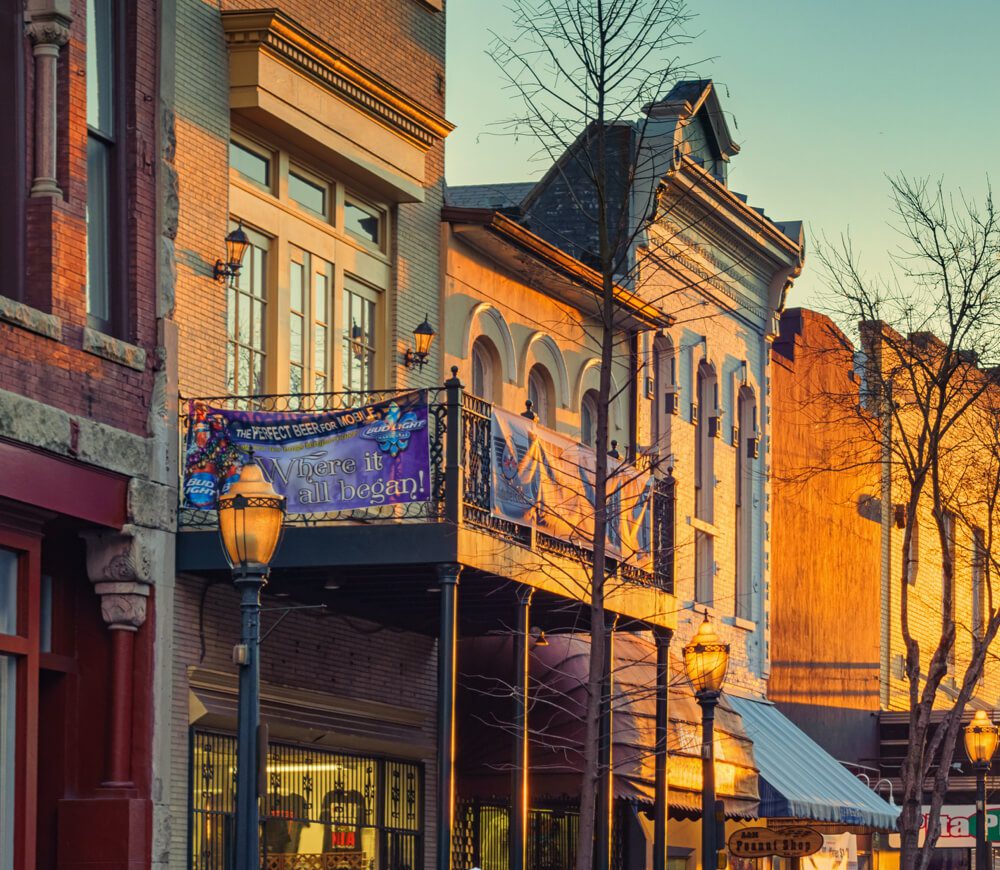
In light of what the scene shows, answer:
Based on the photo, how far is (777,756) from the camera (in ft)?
95.8

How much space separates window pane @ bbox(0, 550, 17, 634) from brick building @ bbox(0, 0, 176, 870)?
0.05ft

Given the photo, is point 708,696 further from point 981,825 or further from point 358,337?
point 981,825

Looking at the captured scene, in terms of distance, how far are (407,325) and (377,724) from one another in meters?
4.08

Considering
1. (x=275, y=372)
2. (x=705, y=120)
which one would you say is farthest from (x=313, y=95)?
(x=705, y=120)

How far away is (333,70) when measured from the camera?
781 inches

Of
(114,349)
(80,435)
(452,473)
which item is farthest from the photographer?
(452,473)

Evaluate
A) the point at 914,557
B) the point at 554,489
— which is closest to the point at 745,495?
the point at 914,557

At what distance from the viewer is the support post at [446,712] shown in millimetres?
16969

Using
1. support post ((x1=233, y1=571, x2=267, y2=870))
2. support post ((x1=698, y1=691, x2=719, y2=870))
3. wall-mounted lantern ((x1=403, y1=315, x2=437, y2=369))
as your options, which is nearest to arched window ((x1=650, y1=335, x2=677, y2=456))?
wall-mounted lantern ((x1=403, y1=315, x2=437, y2=369))

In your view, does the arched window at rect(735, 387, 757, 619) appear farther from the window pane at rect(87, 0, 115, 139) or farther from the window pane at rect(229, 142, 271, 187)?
the window pane at rect(87, 0, 115, 139)

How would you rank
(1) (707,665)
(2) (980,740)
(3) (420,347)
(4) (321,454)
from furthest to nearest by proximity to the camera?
(2) (980,740)
(3) (420,347)
(1) (707,665)
(4) (321,454)

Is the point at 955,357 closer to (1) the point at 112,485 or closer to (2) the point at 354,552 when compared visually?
(2) the point at 354,552

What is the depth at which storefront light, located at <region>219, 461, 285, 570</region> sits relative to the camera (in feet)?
44.7

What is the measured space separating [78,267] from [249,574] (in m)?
3.85
